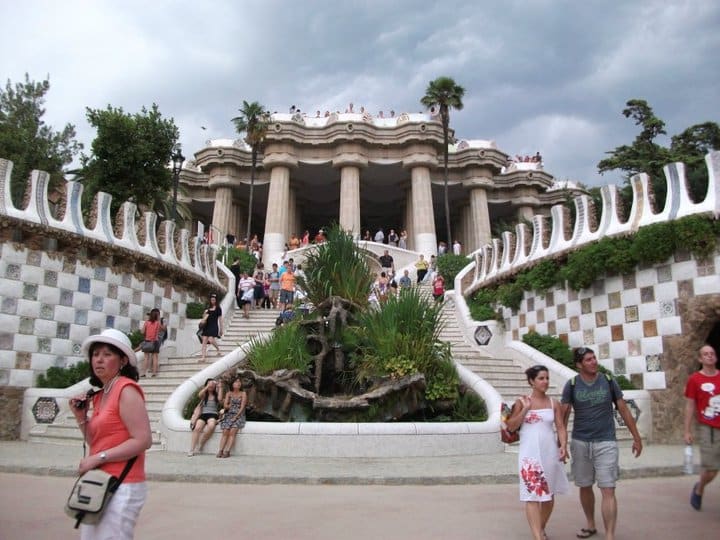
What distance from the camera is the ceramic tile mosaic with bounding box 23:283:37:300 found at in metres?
12.0

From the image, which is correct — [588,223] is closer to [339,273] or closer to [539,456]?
[339,273]

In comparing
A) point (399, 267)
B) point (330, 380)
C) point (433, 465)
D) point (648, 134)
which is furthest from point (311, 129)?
point (433, 465)

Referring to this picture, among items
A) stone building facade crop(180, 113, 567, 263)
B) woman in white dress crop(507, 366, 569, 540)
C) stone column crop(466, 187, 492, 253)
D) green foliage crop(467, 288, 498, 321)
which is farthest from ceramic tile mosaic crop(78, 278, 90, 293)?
stone column crop(466, 187, 492, 253)

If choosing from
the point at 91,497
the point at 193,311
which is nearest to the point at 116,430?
the point at 91,497

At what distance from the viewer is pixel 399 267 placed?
3158 cm

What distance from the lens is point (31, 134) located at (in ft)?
102

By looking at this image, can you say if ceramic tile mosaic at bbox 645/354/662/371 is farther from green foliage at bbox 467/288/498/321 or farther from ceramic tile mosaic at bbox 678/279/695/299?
green foliage at bbox 467/288/498/321

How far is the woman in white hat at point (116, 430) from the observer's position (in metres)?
2.87

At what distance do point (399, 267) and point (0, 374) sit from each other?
22302 millimetres

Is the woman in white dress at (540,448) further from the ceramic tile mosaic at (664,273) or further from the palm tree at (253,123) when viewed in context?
the palm tree at (253,123)

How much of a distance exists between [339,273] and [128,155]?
751 inches

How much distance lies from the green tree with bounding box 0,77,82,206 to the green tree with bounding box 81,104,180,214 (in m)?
2.45

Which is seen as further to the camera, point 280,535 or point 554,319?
point 554,319

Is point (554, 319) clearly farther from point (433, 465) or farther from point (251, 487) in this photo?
point (251, 487)
